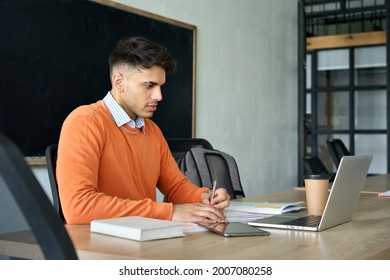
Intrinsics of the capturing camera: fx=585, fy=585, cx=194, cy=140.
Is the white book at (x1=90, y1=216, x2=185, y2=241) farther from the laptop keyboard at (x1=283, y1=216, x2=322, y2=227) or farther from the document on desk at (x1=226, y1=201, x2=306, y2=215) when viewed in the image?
the document on desk at (x1=226, y1=201, x2=306, y2=215)

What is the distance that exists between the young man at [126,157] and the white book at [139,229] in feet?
0.70

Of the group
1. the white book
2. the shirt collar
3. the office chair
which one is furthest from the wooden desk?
the shirt collar

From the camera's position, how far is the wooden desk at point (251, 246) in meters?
1.10

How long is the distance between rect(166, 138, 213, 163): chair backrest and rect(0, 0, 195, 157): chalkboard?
31.5 inches

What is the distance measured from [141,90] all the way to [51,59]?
1.43 meters

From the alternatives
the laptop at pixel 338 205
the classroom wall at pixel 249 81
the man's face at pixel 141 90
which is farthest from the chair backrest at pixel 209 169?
the classroom wall at pixel 249 81

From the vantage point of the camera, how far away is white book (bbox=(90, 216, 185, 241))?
3.98 ft

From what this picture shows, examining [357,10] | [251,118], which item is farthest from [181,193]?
[357,10]

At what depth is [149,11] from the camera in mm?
3910

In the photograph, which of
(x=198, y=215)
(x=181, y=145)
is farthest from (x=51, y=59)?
(x=198, y=215)

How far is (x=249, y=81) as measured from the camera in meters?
5.15

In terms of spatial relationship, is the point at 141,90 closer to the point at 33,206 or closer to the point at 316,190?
the point at 316,190

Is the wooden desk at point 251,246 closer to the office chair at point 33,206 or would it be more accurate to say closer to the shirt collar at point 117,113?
the office chair at point 33,206

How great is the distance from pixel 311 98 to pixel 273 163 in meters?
0.98
